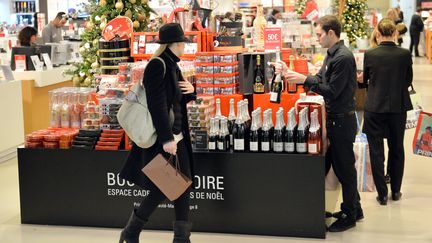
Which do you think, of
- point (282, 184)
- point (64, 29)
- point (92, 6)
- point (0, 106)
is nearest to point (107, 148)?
point (282, 184)

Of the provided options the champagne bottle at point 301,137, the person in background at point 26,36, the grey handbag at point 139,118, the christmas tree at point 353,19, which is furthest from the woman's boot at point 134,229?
the christmas tree at point 353,19

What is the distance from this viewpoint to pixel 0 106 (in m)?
7.67

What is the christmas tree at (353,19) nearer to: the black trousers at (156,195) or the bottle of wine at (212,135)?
the bottle of wine at (212,135)

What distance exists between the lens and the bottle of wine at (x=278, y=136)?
4.77 m

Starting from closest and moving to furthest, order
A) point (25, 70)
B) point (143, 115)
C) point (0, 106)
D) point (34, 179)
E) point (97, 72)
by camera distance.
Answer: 1. point (143, 115)
2. point (34, 179)
3. point (97, 72)
4. point (0, 106)
5. point (25, 70)

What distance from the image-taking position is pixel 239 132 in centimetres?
483

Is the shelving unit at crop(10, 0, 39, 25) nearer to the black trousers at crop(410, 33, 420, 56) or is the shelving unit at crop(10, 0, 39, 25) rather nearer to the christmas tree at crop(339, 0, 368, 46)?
the christmas tree at crop(339, 0, 368, 46)

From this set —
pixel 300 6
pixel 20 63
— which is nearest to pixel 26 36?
pixel 20 63

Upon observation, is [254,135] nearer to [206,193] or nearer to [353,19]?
[206,193]

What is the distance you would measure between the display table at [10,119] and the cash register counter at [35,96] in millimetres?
381

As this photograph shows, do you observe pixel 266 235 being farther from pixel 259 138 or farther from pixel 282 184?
pixel 259 138

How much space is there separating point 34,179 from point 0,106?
272 cm

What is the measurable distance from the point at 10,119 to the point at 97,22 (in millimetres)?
1874

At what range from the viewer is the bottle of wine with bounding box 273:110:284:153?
15.7 feet
